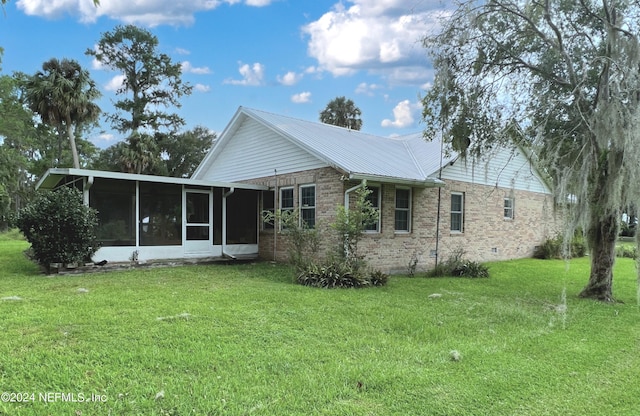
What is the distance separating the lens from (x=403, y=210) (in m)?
12.5

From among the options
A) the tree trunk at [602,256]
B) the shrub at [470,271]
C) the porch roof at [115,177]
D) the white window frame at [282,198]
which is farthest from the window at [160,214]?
the tree trunk at [602,256]

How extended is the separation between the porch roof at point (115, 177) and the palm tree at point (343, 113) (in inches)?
892

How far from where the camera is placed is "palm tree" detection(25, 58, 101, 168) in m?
19.3

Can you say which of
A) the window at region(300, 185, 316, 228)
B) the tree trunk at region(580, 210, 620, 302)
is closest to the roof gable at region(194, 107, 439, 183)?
the window at region(300, 185, 316, 228)

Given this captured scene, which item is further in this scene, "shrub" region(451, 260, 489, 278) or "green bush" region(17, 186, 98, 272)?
"shrub" region(451, 260, 489, 278)

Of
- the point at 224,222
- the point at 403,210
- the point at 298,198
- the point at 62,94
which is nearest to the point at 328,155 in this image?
the point at 298,198

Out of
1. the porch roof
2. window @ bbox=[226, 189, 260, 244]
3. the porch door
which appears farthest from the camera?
window @ bbox=[226, 189, 260, 244]

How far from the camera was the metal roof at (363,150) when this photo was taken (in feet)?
36.8

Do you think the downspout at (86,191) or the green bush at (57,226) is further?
the downspout at (86,191)

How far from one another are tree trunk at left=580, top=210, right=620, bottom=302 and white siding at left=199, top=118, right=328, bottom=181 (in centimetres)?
668

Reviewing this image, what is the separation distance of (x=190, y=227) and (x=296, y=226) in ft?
13.2

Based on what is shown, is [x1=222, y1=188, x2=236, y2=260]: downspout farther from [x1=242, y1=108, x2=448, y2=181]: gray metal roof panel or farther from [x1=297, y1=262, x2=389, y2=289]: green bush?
[x1=297, y1=262, x2=389, y2=289]: green bush

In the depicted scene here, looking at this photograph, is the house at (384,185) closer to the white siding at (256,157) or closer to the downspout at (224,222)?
the white siding at (256,157)

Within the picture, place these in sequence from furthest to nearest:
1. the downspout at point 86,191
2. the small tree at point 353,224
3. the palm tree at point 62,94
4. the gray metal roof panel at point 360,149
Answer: the palm tree at point 62,94
the gray metal roof panel at point 360,149
the downspout at point 86,191
the small tree at point 353,224
